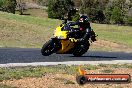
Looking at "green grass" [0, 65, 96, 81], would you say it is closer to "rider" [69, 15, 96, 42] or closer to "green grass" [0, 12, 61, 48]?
"rider" [69, 15, 96, 42]

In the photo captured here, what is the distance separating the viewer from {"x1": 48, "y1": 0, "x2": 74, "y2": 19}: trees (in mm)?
89912

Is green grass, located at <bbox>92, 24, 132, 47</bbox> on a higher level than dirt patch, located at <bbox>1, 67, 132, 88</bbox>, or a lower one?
lower

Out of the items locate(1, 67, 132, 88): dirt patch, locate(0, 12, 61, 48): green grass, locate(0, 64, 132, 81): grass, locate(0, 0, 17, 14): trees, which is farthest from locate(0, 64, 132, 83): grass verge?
locate(0, 0, 17, 14): trees

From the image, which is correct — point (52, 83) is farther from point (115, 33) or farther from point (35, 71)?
point (115, 33)

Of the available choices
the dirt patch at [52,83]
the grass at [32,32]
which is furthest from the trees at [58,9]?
the dirt patch at [52,83]

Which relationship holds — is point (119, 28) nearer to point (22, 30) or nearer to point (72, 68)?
point (22, 30)

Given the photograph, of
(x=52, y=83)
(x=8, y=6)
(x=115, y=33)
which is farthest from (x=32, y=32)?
(x=8, y=6)

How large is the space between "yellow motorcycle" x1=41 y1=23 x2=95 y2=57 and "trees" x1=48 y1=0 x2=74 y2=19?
233 feet

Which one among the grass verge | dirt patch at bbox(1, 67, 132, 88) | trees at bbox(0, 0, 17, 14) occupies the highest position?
dirt patch at bbox(1, 67, 132, 88)

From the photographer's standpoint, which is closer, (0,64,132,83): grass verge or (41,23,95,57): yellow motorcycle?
(0,64,132,83): grass verge

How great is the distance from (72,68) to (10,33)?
30.0 meters

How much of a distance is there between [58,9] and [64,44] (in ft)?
240

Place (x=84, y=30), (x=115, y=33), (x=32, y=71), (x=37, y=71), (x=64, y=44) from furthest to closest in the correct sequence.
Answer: (x=115, y=33)
(x=84, y=30)
(x=64, y=44)
(x=37, y=71)
(x=32, y=71)

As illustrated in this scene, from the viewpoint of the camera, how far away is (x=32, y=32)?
47.5m
